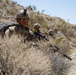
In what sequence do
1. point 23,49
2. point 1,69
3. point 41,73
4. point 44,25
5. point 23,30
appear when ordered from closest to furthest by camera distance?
1. point 1,69
2. point 41,73
3. point 23,49
4. point 23,30
5. point 44,25

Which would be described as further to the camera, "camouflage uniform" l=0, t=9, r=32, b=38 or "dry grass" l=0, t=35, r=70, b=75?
"camouflage uniform" l=0, t=9, r=32, b=38

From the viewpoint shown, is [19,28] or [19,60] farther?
[19,28]

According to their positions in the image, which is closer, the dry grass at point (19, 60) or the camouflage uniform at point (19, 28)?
the dry grass at point (19, 60)

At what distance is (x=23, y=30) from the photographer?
8078mm

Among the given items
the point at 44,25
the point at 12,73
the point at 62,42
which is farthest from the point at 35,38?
the point at 44,25

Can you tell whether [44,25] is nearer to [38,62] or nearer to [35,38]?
[35,38]

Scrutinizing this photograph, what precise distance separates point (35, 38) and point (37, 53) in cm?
253

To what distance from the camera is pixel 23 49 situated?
6730 millimetres

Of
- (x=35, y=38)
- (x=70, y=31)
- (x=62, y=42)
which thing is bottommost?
(x=70, y=31)

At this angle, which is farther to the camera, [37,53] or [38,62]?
[37,53]

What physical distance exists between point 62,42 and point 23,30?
8053 millimetres

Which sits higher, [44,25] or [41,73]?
[41,73]

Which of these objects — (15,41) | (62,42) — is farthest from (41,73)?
(62,42)

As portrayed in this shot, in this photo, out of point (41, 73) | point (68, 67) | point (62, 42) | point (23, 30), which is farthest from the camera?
point (62, 42)
